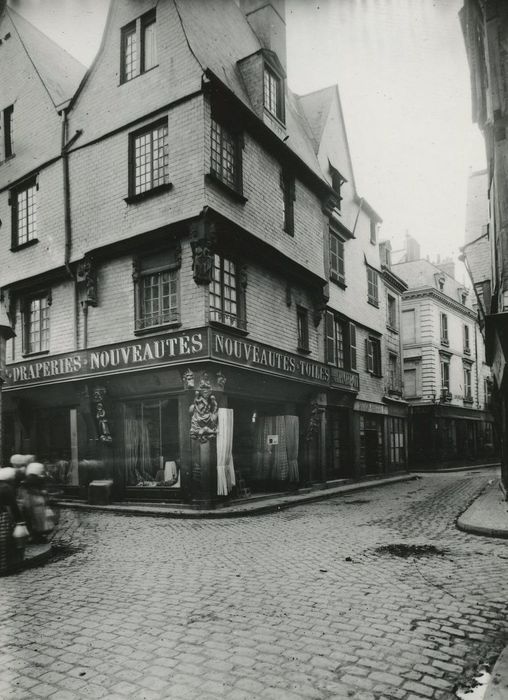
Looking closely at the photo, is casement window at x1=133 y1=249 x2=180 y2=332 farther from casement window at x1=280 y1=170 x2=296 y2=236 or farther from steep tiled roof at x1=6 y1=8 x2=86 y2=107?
steep tiled roof at x1=6 y1=8 x2=86 y2=107

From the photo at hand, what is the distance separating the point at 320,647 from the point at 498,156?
1134cm

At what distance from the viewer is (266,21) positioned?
20.0 metres

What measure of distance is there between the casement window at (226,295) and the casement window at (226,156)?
2292 mm

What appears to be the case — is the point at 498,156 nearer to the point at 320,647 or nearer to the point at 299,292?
the point at 299,292

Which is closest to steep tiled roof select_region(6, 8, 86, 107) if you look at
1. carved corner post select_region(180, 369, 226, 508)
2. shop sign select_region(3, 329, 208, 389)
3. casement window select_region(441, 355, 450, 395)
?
shop sign select_region(3, 329, 208, 389)

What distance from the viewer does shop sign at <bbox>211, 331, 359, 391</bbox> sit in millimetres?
13875

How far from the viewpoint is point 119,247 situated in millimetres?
15430

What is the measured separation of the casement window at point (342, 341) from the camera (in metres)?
22.1

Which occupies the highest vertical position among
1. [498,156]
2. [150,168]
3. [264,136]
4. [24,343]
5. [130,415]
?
[264,136]

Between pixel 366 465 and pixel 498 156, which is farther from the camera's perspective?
pixel 366 465

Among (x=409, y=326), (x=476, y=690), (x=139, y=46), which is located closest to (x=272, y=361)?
(x=139, y=46)

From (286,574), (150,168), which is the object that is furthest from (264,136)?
(286,574)

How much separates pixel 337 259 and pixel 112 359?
11.5 metres

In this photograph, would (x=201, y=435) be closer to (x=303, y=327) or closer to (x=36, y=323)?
(x=303, y=327)
